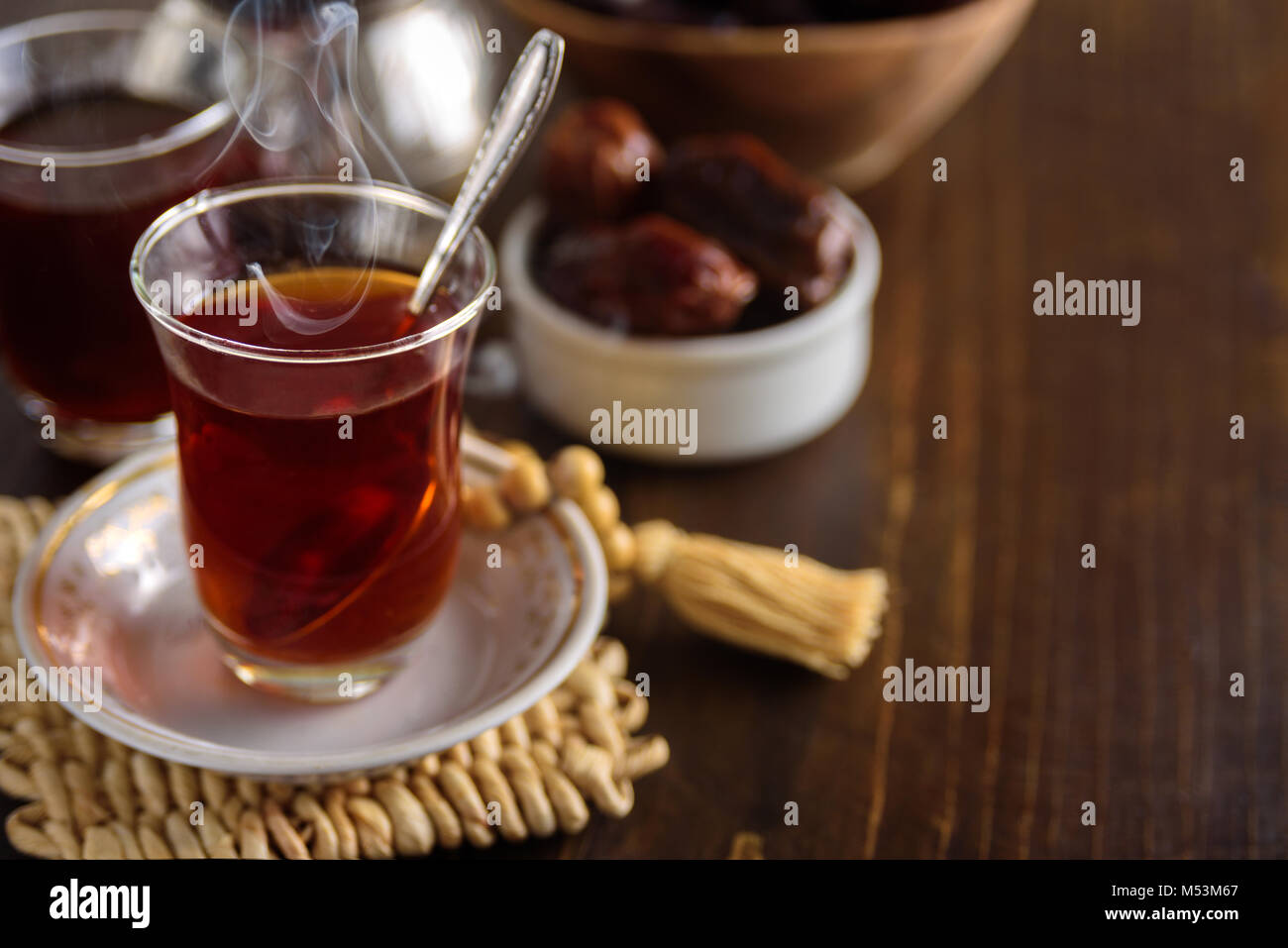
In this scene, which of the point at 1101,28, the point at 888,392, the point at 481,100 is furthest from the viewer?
the point at 1101,28

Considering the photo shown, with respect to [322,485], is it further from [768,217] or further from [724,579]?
[768,217]

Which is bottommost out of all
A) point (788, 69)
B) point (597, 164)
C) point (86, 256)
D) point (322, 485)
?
point (322, 485)

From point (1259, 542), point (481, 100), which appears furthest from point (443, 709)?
point (481, 100)

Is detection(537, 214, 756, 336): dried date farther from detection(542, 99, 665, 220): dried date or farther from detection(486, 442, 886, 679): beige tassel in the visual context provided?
detection(486, 442, 886, 679): beige tassel

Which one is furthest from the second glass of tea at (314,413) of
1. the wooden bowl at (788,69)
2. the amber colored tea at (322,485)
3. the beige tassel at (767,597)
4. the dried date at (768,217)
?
the wooden bowl at (788,69)

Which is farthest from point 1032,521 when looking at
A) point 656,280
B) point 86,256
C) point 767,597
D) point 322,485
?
point 86,256
